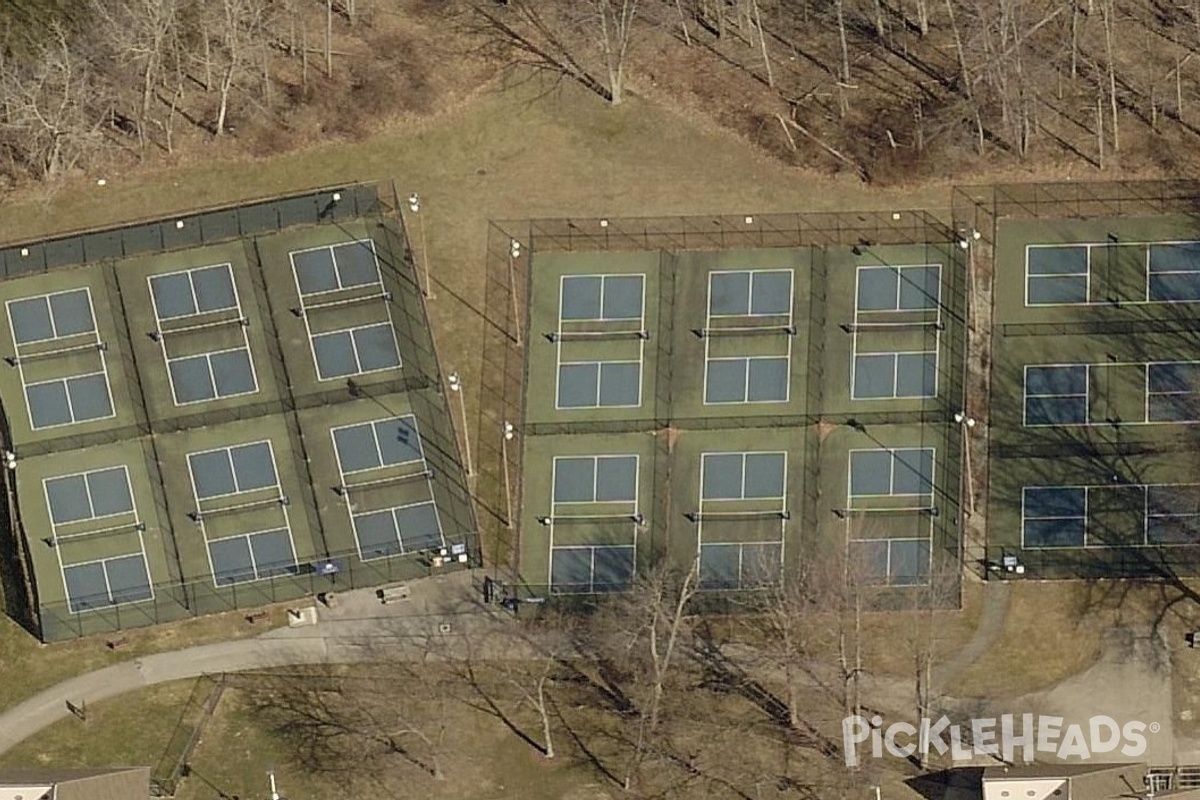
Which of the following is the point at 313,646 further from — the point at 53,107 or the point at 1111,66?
the point at 1111,66

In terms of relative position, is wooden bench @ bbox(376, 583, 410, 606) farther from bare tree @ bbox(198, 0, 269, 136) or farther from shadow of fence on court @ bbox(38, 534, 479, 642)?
bare tree @ bbox(198, 0, 269, 136)

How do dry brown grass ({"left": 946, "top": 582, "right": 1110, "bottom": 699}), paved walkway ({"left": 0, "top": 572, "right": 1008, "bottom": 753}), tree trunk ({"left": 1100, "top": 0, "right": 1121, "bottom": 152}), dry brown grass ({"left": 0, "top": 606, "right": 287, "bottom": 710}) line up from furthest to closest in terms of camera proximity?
tree trunk ({"left": 1100, "top": 0, "right": 1121, "bottom": 152}), dry brown grass ({"left": 0, "top": 606, "right": 287, "bottom": 710}), paved walkway ({"left": 0, "top": 572, "right": 1008, "bottom": 753}), dry brown grass ({"left": 946, "top": 582, "right": 1110, "bottom": 699})

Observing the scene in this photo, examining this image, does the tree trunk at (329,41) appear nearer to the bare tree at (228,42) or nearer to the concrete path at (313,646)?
the bare tree at (228,42)

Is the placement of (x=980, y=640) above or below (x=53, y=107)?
below

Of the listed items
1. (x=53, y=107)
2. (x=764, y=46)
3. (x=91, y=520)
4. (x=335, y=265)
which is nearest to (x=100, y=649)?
(x=91, y=520)

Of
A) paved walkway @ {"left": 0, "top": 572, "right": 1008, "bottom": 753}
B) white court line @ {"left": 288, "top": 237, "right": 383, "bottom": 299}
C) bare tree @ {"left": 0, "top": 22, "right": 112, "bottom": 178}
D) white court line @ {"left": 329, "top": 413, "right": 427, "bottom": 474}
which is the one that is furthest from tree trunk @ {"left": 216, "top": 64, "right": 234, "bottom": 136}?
paved walkway @ {"left": 0, "top": 572, "right": 1008, "bottom": 753}

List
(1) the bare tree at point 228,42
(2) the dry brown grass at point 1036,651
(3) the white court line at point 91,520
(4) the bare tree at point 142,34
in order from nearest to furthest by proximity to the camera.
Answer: (2) the dry brown grass at point 1036,651 < (3) the white court line at point 91,520 < (4) the bare tree at point 142,34 < (1) the bare tree at point 228,42

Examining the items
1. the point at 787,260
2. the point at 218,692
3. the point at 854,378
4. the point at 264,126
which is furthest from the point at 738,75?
the point at 218,692

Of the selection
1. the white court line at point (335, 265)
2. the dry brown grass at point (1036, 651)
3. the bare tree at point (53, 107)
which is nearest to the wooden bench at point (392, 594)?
the white court line at point (335, 265)
